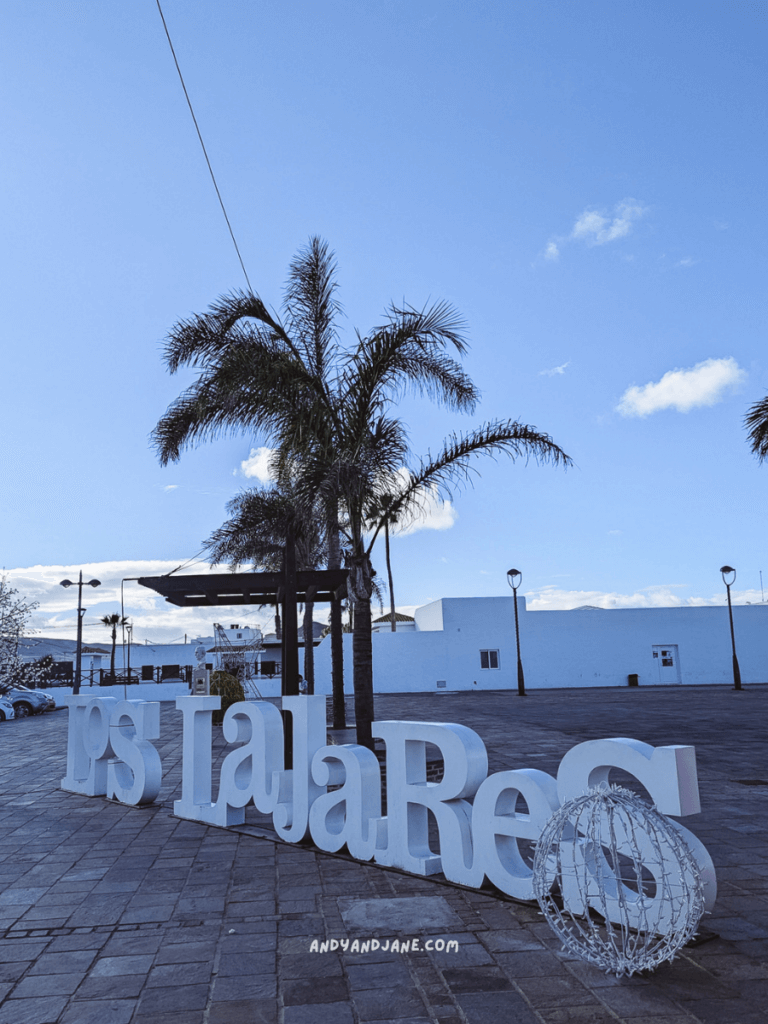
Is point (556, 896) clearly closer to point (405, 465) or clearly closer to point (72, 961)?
point (72, 961)

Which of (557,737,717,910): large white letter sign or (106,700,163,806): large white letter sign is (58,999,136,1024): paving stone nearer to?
(557,737,717,910): large white letter sign

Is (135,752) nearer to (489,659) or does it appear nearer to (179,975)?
(179,975)

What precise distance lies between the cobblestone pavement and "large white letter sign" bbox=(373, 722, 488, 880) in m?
0.20

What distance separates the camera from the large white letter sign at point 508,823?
495 centimetres

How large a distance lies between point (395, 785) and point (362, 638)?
424cm

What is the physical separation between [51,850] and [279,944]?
11.3ft

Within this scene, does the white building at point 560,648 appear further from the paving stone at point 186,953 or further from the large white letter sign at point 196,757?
the paving stone at point 186,953

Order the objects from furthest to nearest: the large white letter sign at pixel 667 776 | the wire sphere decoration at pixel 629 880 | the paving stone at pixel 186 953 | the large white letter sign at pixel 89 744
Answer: the large white letter sign at pixel 89 744, the paving stone at pixel 186 953, the large white letter sign at pixel 667 776, the wire sphere decoration at pixel 629 880

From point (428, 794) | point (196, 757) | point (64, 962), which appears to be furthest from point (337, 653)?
point (64, 962)

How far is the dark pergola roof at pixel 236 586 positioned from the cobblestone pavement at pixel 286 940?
3.15 metres

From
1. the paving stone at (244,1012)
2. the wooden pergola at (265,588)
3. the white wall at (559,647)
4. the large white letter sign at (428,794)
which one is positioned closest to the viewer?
the paving stone at (244,1012)

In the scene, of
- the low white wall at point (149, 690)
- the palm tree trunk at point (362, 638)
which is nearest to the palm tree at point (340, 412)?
the palm tree trunk at point (362, 638)

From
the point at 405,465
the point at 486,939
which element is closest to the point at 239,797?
the point at 486,939

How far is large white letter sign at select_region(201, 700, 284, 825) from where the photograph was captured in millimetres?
7281
